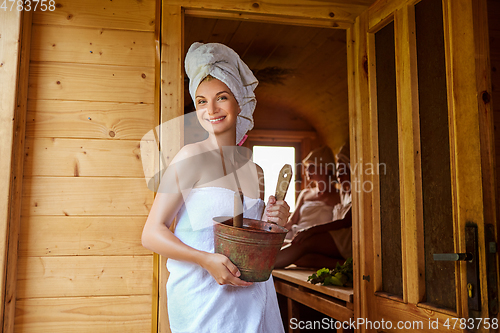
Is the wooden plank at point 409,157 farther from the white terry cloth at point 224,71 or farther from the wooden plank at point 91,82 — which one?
the wooden plank at point 91,82

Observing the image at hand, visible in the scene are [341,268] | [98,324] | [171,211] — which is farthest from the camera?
[341,268]

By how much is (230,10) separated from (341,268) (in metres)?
1.76

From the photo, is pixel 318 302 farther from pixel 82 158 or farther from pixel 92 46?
pixel 92 46

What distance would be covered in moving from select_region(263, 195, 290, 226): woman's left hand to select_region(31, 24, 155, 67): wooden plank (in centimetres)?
85

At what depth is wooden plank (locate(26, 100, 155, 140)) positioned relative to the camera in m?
1.90

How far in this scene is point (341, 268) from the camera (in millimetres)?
2947

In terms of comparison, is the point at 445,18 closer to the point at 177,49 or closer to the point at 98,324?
the point at 177,49

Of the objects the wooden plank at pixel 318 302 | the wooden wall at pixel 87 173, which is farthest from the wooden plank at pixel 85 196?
the wooden plank at pixel 318 302

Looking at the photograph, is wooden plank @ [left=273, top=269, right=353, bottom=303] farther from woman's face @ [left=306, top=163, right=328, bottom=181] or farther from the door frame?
woman's face @ [left=306, top=163, right=328, bottom=181]

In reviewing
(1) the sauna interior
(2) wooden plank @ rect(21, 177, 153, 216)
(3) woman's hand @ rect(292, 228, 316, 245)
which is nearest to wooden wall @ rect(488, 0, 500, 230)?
(1) the sauna interior

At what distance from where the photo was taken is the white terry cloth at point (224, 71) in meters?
1.74

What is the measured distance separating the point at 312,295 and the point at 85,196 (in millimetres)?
1775

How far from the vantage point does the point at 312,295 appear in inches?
121

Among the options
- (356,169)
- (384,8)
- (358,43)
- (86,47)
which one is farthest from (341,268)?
(86,47)
